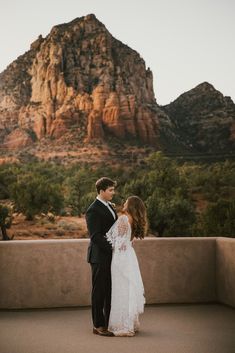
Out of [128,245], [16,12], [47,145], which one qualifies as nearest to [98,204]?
[128,245]

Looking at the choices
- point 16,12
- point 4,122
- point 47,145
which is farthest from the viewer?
point 4,122

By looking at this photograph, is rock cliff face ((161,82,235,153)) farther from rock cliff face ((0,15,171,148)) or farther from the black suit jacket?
the black suit jacket

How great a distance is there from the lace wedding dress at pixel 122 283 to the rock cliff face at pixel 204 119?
182ft

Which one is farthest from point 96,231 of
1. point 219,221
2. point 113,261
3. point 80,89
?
point 80,89

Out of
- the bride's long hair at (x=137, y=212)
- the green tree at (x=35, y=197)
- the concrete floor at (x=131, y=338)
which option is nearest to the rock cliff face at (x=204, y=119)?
the green tree at (x=35, y=197)

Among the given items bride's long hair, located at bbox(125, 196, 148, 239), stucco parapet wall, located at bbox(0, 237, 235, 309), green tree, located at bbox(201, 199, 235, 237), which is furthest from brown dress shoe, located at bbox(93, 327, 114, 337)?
green tree, located at bbox(201, 199, 235, 237)

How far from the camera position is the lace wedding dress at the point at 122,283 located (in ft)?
16.1

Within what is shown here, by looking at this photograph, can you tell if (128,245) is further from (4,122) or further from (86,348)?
(4,122)

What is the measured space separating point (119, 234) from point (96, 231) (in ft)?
0.68

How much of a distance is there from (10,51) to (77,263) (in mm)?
76521

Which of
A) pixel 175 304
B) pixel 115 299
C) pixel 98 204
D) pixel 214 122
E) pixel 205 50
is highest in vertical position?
pixel 205 50

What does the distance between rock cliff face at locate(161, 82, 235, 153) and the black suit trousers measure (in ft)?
182

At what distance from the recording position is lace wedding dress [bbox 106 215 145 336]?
4914 mm

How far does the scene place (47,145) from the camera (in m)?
63.1
